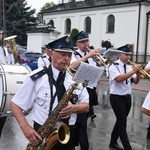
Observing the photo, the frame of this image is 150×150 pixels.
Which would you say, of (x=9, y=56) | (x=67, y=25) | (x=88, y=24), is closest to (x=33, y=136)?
(x=9, y=56)

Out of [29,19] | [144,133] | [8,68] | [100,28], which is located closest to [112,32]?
[100,28]

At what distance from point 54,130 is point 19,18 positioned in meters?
40.2

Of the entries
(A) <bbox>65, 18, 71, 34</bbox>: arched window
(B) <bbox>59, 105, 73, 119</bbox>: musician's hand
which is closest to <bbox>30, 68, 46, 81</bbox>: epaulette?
(B) <bbox>59, 105, 73, 119</bbox>: musician's hand

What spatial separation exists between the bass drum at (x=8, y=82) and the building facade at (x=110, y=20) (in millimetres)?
28593

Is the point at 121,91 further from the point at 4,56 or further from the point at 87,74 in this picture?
the point at 87,74

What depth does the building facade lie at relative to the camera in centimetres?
3391

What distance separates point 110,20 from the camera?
3753 cm

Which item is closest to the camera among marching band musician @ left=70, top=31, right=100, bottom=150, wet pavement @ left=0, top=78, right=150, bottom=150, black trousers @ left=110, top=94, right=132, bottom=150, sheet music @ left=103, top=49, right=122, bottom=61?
marching band musician @ left=70, top=31, right=100, bottom=150

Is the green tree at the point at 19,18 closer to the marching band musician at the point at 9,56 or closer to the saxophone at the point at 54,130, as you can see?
the marching band musician at the point at 9,56

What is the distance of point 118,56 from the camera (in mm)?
6375

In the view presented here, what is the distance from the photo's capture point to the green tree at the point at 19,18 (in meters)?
41.4

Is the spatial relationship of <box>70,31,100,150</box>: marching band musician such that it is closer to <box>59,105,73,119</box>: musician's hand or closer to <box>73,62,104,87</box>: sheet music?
<box>73,62,104,87</box>: sheet music

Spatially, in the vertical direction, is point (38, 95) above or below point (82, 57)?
below

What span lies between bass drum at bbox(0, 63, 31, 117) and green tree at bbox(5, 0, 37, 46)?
36.7 meters
